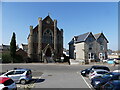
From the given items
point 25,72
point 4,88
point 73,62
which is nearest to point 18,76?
point 25,72

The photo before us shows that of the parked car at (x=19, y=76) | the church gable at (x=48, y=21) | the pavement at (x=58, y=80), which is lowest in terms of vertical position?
the pavement at (x=58, y=80)

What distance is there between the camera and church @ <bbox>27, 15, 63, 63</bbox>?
4922 centimetres

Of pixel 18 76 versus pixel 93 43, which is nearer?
pixel 18 76

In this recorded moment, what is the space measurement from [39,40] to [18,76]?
3441cm

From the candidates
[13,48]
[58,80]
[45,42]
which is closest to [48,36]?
[45,42]

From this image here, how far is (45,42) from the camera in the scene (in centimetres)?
5069

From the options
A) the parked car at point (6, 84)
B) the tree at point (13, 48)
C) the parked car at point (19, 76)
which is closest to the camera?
the parked car at point (6, 84)

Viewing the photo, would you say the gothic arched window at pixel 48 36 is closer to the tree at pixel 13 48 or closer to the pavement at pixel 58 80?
the tree at pixel 13 48

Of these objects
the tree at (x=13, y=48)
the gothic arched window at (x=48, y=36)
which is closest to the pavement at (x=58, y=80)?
the tree at (x=13, y=48)

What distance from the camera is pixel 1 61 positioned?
45781 mm

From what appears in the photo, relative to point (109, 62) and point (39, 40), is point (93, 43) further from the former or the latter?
point (39, 40)

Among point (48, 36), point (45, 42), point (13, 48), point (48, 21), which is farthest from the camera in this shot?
point (48, 36)

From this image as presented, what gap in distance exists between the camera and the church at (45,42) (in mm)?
49219

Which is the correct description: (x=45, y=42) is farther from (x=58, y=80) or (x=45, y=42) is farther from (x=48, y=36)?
(x=58, y=80)
